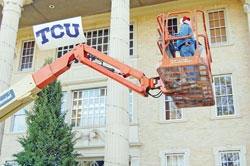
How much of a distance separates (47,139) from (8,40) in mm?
5044

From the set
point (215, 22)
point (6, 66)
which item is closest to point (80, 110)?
point (6, 66)

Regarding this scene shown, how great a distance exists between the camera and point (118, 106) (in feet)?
43.3

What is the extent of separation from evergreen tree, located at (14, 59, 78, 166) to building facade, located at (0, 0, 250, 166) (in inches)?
115

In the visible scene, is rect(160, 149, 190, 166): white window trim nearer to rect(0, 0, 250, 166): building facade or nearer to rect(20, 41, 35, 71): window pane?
rect(0, 0, 250, 166): building facade

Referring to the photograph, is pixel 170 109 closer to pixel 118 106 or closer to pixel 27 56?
pixel 118 106

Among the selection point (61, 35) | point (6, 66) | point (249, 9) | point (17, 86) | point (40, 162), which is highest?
point (249, 9)

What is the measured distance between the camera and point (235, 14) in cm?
1964

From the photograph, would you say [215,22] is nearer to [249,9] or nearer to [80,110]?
[249,9]

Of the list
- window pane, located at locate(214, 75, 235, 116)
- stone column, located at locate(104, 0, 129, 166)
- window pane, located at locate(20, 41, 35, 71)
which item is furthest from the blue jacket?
window pane, located at locate(20, 41, 35, 71)

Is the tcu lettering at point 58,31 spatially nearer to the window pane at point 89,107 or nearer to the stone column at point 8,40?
the stone column at point 8,40

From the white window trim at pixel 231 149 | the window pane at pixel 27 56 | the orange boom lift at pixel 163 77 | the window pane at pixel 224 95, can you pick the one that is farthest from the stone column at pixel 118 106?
the window pane at pixel 27 56

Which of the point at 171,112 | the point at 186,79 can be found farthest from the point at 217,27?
the point at 186,79

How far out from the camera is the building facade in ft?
57.2

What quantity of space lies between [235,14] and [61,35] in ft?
43.6
